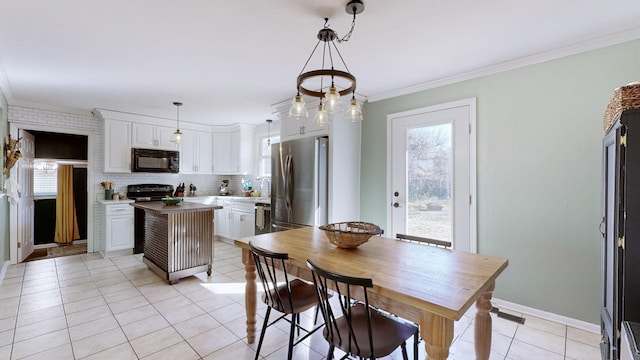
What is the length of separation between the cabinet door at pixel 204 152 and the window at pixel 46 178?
2769 mm

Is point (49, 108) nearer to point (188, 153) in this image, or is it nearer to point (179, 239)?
point (188, 153)

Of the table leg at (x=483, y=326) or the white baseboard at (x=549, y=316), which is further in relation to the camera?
the white baseboard at (x=549, y=316)

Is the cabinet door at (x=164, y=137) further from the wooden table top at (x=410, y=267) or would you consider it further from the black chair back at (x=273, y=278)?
the black chair back at (x=273, y=278)

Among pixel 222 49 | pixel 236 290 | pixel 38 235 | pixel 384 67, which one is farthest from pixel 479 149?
pixel 38 235

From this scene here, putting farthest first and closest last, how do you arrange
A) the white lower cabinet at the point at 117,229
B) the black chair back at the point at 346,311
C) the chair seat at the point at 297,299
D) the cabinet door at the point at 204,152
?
1. the cabinet door at the point at 204,152
2. the white lower cabinet at the point at 117,229
3. the chair seat at the point at 297,299
4. the black chair back at the point at 346,311

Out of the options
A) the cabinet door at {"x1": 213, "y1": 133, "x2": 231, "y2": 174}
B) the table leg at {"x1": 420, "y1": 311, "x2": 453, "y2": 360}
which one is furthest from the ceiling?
the cabinet door at {"x1": 213, "y1": 133, "x2": 231, "y2": 174}

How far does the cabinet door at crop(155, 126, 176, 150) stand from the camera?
5219 mm

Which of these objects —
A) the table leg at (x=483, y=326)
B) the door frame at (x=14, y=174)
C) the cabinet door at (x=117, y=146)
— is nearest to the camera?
the table leg at (x=483, y=326)

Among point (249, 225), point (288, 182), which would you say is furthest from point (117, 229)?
point (288, 182)

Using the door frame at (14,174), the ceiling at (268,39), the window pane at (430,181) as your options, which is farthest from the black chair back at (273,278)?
the door frame at (14,174)

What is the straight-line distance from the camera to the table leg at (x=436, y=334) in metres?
1.17

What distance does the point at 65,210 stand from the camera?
5.60 metres

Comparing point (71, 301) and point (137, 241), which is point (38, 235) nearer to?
point (137, 241)

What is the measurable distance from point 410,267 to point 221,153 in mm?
5224
